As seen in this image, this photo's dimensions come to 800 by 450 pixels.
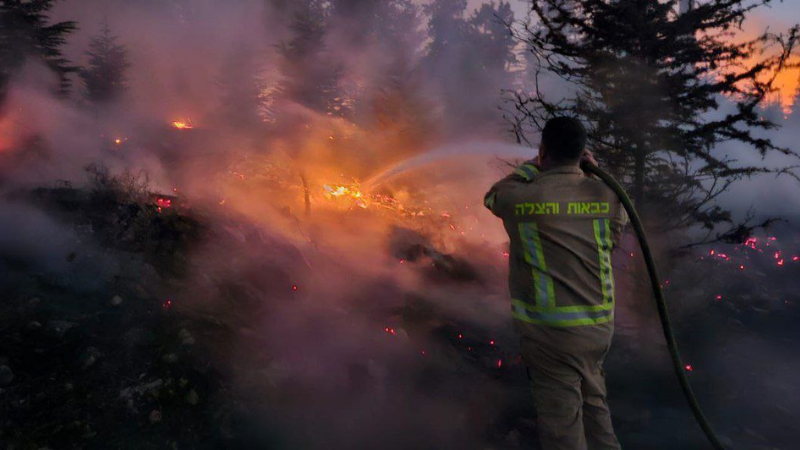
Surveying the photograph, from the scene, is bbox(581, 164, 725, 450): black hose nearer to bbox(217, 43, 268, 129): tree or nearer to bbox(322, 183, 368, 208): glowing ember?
bbox(322, 183, 368, 208): glowing ember

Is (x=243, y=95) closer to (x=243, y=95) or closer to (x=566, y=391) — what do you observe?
(x=243, y=95)

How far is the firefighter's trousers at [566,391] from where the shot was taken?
8.12 ft

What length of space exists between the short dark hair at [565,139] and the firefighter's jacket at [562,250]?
80 millimetres

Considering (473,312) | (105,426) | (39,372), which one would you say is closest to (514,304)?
(105,426)

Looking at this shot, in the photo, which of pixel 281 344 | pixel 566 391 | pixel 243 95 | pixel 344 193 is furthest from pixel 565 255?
pixel 243 95

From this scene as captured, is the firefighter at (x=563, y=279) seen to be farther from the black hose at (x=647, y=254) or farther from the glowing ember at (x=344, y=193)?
the glowing ember at (x=344, y=193)

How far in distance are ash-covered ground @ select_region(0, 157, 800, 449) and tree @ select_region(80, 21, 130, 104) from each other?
488 inches

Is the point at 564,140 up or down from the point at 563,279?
up

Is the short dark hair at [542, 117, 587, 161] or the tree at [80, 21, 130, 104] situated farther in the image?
the tree at [80, 21, 130, 104]

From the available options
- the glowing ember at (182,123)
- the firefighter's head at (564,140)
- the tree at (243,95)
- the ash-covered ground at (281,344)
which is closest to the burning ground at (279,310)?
the ash-covered ground at (281,344)

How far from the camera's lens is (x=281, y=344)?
513 centimetres

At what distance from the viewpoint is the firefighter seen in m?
2.47

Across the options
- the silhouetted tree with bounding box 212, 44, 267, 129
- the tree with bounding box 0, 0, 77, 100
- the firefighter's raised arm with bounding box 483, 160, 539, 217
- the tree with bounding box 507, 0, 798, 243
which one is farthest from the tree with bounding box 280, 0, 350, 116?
the firefighter's raised arm with bounding box 483, 160, 539, 217

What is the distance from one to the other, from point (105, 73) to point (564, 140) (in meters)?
21.1
